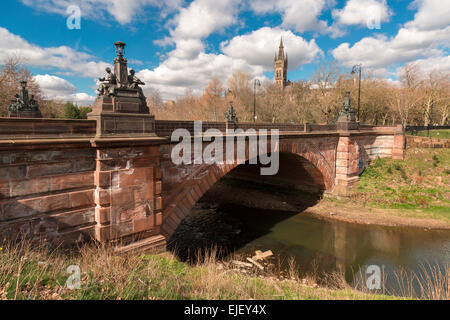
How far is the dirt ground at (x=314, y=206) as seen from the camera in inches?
646

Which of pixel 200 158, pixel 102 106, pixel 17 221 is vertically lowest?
pixel 17 221

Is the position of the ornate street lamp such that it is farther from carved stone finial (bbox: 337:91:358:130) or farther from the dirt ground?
carved stone finial (bbox: 337:91:358:130)

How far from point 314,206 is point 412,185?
763 centimetres

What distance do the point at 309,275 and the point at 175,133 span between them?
25.9ft

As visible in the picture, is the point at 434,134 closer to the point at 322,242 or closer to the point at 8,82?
the point at 322,242

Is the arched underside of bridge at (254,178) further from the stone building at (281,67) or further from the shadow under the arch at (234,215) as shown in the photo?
the stone building at (281,67)

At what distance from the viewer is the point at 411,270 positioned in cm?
1144

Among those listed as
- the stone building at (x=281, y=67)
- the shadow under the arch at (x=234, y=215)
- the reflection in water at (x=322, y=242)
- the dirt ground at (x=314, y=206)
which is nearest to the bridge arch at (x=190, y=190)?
the shadow under the arch at (x=234, y=215)

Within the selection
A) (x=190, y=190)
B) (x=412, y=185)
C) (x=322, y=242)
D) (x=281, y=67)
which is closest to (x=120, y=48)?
(x=190, y=190)

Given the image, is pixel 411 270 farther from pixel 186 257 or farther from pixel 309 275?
pixel 186 257

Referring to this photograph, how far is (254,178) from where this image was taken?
23750mm

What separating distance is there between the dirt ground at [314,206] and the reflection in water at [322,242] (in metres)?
0.66

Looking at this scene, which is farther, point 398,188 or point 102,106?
point 398,188
